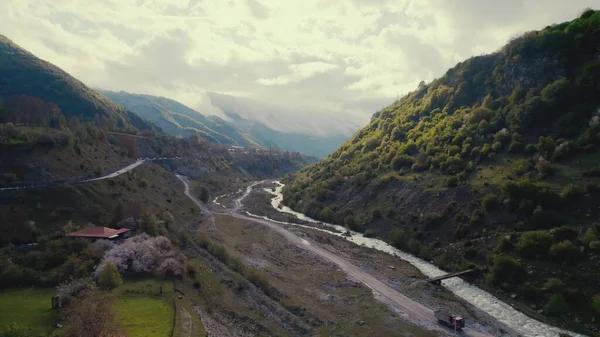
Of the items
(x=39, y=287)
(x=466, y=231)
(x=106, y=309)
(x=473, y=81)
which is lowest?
(x=39, y=287)

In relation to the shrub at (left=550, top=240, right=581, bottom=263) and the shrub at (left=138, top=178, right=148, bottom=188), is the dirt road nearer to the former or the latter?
the shrub at (left=550, top=240, right=581, bottom=263)

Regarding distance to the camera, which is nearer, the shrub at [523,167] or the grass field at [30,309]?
the grass field at [30,309]

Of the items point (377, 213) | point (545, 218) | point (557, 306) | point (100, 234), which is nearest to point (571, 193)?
point (545, 218)

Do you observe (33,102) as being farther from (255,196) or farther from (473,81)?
(473,81)

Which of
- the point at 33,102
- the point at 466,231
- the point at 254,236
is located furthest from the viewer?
the point at 33,102

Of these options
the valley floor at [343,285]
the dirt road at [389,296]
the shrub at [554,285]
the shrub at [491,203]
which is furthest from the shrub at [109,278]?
the shrub at [491,203]

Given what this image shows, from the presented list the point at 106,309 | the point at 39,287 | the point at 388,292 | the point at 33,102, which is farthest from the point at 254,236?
the point at 33,102

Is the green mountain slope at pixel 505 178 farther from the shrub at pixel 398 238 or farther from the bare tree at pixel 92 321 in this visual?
the bare tree at pixel 92 321
